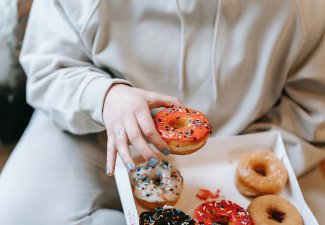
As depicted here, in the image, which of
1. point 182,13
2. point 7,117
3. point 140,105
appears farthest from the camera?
point 7,117

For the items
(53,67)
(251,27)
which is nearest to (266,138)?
(251,27)

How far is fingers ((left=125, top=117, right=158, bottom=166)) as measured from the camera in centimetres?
71

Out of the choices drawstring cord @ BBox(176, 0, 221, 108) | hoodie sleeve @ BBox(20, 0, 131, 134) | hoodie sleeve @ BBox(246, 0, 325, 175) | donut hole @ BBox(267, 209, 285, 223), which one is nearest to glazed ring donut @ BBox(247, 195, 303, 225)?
donut hole @ BBox(267, 209, 285, 223)

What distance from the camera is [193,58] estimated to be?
91 centimetres

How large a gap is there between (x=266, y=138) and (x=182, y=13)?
1.02ft

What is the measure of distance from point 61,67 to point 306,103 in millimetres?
505

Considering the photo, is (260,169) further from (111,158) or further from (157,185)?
(111,158)

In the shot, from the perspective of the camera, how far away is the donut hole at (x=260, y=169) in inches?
37.1

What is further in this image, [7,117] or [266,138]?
[7,117]

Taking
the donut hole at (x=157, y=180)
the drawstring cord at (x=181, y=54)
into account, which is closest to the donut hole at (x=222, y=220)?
the donut hole at (x=157, y=180)

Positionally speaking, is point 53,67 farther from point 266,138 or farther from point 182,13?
point 266,138

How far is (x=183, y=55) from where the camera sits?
903 mm

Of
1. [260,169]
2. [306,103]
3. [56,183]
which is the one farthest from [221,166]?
[56,183]

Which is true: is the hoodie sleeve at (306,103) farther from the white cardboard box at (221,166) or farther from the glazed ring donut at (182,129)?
the glazed ring donut at (182,129)
